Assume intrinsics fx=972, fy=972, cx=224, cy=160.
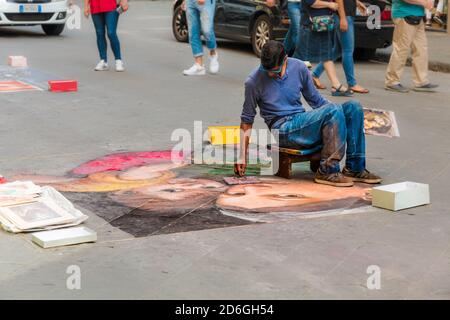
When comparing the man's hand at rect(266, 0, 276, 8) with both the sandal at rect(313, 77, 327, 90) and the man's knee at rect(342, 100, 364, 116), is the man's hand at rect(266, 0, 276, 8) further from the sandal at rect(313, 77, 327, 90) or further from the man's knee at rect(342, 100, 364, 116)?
the man's knee at rect(342, 100, 364, 116)

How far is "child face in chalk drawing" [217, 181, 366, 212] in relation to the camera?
7.04 metres

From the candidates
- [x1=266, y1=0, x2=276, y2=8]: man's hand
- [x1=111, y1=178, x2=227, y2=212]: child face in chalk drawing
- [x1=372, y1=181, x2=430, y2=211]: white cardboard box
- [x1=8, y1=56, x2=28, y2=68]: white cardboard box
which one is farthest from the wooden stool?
[x1=8, y1=56, x2=28, y2=68]: white cardboard box

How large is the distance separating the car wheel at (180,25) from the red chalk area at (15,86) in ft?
17.2

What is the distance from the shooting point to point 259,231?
643 cm

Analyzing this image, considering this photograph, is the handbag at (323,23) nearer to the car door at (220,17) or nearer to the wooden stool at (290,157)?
the wooden stool at (290,157)

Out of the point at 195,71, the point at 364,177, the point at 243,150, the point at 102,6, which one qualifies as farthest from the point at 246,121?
the point at 102,6

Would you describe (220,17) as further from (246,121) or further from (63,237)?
(63,237)

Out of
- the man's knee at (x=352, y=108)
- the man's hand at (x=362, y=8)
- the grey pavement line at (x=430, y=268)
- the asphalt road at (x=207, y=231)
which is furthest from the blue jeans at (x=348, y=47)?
the grey pavement line at (x=430, y=268)

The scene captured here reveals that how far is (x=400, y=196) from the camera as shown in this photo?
6934 mm

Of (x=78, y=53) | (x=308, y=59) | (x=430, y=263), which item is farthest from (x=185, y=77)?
(x=430, y=263)

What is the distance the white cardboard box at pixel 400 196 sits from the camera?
693 cm

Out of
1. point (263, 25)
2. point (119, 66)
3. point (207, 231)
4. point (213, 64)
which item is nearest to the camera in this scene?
point (207, 231)

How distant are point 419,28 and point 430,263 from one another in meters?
7.15

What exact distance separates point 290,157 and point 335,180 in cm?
43
